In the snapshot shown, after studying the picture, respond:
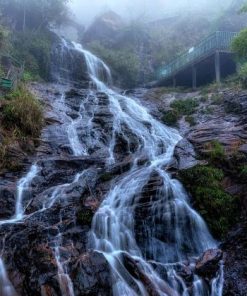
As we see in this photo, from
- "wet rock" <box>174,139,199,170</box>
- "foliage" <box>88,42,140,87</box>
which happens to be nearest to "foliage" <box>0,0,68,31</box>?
"foliage" <box>88,42,140,87</box>

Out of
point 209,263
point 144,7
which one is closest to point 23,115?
point 209,263

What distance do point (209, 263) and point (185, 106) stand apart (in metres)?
12.3

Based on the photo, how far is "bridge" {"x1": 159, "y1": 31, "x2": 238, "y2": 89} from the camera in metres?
22.7

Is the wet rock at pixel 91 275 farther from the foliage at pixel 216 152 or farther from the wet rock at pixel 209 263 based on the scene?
the foliage at pixel 216 152

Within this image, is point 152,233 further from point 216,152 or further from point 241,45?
point 241,45

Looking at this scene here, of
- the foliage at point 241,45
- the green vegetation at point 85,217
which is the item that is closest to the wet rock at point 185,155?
the green vegetation at point 85,217

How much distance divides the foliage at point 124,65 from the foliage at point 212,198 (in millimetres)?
17790

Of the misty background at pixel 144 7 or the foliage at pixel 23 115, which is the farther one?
the misty background at pixel 144 7

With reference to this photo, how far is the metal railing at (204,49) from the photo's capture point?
22672 mm

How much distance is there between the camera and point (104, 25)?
119ft

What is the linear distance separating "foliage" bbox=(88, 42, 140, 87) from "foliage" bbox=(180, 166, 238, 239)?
58.4ft

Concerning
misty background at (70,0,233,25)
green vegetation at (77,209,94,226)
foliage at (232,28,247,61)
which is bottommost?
green vegetation at (77,209,94,226)

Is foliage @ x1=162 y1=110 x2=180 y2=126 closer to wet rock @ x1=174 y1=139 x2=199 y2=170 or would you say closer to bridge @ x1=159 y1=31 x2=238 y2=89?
wet rock @ x1=174 y1=139 x2=199 y2=170

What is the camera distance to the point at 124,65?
93.2ft
